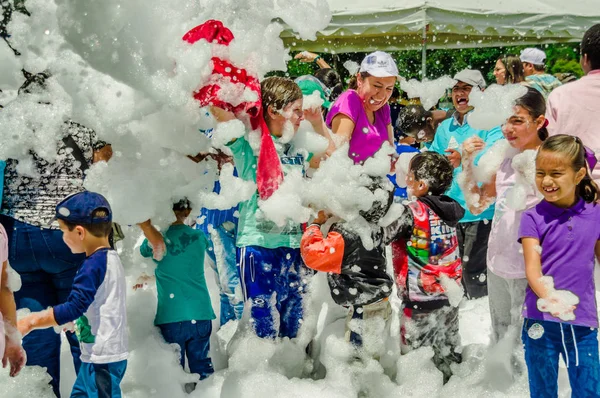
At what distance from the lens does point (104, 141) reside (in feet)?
8.95

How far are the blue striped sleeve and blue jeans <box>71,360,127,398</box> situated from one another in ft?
0.78

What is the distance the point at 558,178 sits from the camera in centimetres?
245

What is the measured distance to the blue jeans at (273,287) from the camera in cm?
286

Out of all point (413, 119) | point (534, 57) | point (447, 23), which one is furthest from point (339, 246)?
point (447, 23)

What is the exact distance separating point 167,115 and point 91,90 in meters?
0.35

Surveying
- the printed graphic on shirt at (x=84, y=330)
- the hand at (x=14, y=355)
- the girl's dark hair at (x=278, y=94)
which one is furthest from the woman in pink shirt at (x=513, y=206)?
the hand at (x=14, y=355)

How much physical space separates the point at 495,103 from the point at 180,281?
5.84ft

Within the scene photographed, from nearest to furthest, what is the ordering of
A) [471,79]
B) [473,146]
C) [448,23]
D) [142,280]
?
1. [142,280]
2. [473,146]
3. [471,79]
4. [448,23]

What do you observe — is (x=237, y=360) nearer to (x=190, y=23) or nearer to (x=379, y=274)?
(x=379, y=274)

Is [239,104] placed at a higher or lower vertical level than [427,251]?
higher

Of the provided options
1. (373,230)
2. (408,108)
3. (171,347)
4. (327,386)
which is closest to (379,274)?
(373,230)

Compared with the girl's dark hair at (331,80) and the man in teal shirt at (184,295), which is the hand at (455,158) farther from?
the man in teal shirt at (184,295)

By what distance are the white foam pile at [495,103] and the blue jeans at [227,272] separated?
1539 mm

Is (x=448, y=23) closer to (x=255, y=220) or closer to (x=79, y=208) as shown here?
(x=255, y=220)
